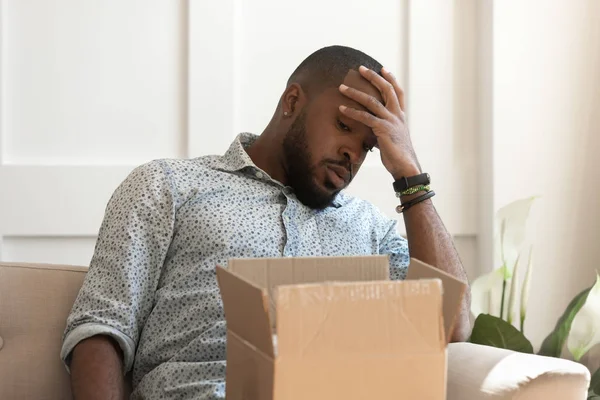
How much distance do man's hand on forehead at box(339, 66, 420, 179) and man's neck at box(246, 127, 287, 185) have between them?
170mm

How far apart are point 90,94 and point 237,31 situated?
1.32 feet

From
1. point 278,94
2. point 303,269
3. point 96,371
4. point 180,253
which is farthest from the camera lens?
point 278,94

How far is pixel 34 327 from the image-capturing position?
1361 mm

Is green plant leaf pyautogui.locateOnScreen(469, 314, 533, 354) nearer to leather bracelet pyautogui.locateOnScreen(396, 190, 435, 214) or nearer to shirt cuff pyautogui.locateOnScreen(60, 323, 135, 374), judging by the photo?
leather bracelet pyautogui.locateOnScreen(396, 190, 435, 214)

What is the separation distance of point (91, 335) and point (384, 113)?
66 cm

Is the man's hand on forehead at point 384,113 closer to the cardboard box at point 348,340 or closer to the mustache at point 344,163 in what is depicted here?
the mustache at point 344,163

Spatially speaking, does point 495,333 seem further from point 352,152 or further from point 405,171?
point 352,152

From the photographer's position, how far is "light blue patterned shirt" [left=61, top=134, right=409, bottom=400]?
1257 millimetres

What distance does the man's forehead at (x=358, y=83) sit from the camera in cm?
148

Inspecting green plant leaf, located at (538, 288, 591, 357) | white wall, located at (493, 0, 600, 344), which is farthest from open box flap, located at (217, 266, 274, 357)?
white wall, located at (493, 0, 600, 344)

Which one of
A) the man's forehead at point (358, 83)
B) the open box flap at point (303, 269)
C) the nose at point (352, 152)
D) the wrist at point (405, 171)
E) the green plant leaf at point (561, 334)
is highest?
the man's forehead at point (358, 83)

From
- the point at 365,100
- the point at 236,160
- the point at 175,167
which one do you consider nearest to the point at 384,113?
the point at 365,100

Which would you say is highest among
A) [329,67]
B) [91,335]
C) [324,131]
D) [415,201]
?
[329,67]

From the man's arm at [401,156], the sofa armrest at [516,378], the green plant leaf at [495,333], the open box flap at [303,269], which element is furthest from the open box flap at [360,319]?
the green plant leaf at [495,333]
